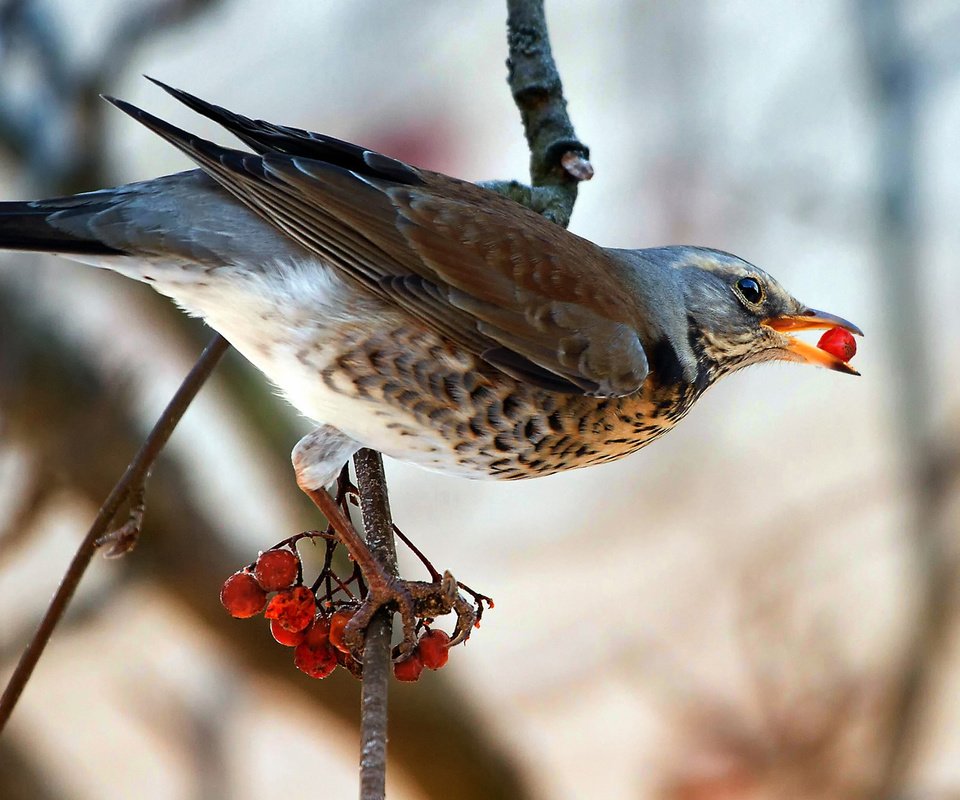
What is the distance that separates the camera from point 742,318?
220 cm

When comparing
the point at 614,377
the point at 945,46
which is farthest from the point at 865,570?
the point at 614,377

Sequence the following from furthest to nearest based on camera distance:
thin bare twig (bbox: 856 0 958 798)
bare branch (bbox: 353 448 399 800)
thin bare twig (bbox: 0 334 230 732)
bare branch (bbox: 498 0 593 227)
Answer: thin bare twig (bbox: 856 0 958 798) < bare branch (bbox: 498 0 593 227) < thin bare twig (bbox: 0 334 230 732) < bare branch (bbox: 353 448 399 800)

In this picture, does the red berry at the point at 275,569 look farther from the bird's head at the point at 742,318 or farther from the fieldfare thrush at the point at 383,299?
the bird's head at the point at 742,318

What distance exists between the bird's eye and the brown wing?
0.34 meters

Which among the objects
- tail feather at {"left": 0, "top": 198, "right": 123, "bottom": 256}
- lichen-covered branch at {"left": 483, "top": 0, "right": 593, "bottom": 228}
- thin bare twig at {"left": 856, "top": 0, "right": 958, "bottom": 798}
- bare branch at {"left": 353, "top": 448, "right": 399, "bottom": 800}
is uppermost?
thin bare twig at {"left": 856, "top": 0, "right": 958, "bottom": 798}

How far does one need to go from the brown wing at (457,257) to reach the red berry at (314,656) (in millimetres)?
539

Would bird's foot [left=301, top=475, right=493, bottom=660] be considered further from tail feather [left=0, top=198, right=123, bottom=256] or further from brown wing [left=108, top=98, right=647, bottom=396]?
tail feather [left=0, top=198, right=123, bottom=256]

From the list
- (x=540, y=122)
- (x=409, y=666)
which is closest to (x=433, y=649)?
(x=409, y=666)

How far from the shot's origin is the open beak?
213cm

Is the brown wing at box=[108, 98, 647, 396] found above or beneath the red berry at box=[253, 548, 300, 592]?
above

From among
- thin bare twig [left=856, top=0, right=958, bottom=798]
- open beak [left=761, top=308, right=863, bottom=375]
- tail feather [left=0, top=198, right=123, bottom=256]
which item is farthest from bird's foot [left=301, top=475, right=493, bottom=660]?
thin bare twig [left=856, top=0, right=958, bottom=798]

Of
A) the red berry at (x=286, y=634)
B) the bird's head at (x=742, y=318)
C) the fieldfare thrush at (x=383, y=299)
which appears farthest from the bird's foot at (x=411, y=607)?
the bird's head at (x=742, y=318)

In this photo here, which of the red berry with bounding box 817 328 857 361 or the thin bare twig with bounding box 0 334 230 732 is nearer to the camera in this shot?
the thin bare twig with bounding box 0 334 230 732

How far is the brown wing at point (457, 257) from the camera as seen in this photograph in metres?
1.84
